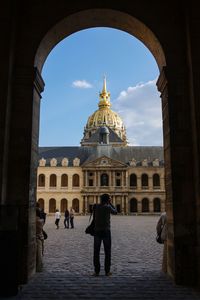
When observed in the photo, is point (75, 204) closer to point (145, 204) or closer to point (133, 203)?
point (133, 203)

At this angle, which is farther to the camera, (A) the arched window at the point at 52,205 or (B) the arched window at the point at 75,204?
(A) the arched window at the point at 52,205

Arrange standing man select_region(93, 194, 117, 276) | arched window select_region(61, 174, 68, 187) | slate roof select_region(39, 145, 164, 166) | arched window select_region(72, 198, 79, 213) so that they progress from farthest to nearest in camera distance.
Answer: slate roof select_region(39, 145, 164, 166) → arched window select_region(61, 174, 68, 187) → arched window select_region(72, 198, 79, 213) → standing man select_region(93, 194, 117, 276)

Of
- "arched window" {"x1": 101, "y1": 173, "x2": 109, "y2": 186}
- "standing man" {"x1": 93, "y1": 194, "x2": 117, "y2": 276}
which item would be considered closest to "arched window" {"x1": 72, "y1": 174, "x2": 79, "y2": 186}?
"arched window" {"x1": 101, "y1": 173, "x2": 109, "y2": 186}

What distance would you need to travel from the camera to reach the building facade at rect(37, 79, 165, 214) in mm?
71188

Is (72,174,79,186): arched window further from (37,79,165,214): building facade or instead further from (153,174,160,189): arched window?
(153,174,160,189): arched window

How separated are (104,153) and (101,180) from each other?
6.14 meters

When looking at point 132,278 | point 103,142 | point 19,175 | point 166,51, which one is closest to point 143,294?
point 132,278

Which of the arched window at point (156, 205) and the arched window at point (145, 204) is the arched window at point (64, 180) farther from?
the arched window at point (156, 205)

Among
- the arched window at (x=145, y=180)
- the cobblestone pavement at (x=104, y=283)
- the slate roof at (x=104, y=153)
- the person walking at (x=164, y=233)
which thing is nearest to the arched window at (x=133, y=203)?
the arched window at (x=145, y=180)

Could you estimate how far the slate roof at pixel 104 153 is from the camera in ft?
243

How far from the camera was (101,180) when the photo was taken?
71938 millimetres

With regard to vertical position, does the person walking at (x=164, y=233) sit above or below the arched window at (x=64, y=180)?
below

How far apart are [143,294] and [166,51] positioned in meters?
5.01

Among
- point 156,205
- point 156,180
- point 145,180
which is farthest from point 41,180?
point 156,205
